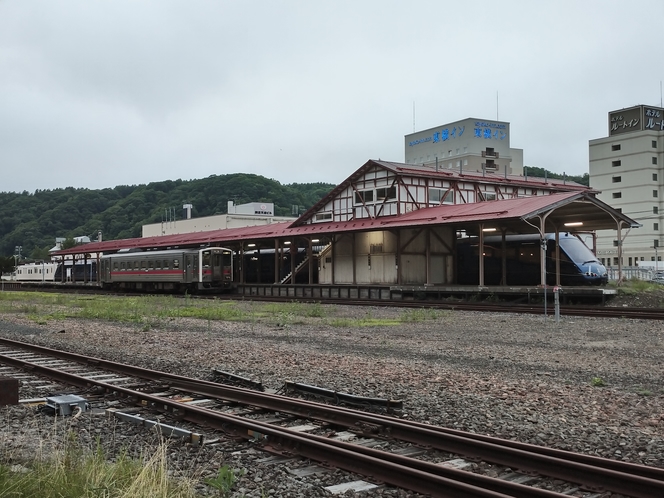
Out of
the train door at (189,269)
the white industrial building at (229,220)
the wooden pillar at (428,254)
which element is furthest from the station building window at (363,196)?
the white industrial building at (229,220)

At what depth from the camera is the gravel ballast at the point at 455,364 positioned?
6.84 metres

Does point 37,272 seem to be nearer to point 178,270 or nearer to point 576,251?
point 178,270

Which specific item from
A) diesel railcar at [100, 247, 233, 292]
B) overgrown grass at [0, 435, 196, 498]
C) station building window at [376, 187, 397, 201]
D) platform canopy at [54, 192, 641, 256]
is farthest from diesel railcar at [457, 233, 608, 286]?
overgrown grass at [0, 435, 196, 498]

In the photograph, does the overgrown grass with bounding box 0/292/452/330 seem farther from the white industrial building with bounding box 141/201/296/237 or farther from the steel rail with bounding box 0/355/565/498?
the white industrial building with bounding box 141/201/296/237

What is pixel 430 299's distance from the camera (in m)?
31.7

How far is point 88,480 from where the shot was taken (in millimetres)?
4375

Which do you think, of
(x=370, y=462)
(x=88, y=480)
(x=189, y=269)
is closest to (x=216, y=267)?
(x=189, y=269)

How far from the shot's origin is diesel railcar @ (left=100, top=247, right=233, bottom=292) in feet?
131

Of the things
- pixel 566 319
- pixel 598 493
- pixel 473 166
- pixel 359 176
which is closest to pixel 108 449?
pixel 598 493

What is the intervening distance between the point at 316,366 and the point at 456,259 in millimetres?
25904

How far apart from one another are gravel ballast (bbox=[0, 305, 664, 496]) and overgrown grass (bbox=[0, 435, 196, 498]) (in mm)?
857

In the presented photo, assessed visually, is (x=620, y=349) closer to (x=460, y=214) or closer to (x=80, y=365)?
(x=80, y=365)

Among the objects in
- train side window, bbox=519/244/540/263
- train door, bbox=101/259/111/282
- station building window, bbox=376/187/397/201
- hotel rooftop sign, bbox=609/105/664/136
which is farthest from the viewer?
hotel rooftop sign, bbox=609/105/664/136

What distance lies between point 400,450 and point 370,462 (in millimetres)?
894
